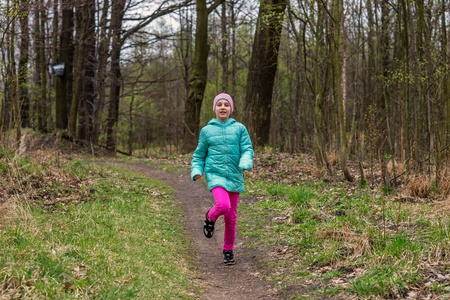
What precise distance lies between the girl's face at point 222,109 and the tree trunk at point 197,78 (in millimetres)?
13528

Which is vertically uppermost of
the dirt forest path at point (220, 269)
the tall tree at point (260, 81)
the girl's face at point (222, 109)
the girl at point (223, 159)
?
the tall tree at point (260, 81)

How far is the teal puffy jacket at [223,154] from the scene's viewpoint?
574cm

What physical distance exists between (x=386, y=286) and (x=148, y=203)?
609 centimetres

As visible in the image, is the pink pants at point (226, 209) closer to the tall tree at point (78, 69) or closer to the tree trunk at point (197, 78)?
the tree trunk at point (197, 78)

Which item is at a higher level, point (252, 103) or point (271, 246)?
point (252, 103)

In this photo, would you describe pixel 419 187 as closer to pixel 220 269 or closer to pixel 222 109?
pixel 220 269

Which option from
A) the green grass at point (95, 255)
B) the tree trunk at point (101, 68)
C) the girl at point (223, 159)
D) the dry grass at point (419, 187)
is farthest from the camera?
the tree trunk at point (101, 68)

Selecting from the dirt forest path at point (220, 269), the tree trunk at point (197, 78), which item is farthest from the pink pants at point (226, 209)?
the tree trunk at point (197, 78)

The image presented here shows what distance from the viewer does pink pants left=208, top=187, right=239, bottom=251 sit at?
5.59 metres

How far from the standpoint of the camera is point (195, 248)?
6.96m

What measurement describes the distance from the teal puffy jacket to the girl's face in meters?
0.08

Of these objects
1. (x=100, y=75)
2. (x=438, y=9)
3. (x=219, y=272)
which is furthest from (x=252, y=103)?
(x=219, y=272)

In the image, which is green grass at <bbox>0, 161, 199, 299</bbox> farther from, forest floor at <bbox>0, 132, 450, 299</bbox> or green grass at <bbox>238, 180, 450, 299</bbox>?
green grass at <bbox>238, 180, 450, 299</bbox>

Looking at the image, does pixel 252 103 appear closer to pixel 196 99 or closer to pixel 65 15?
pixel 196 99
